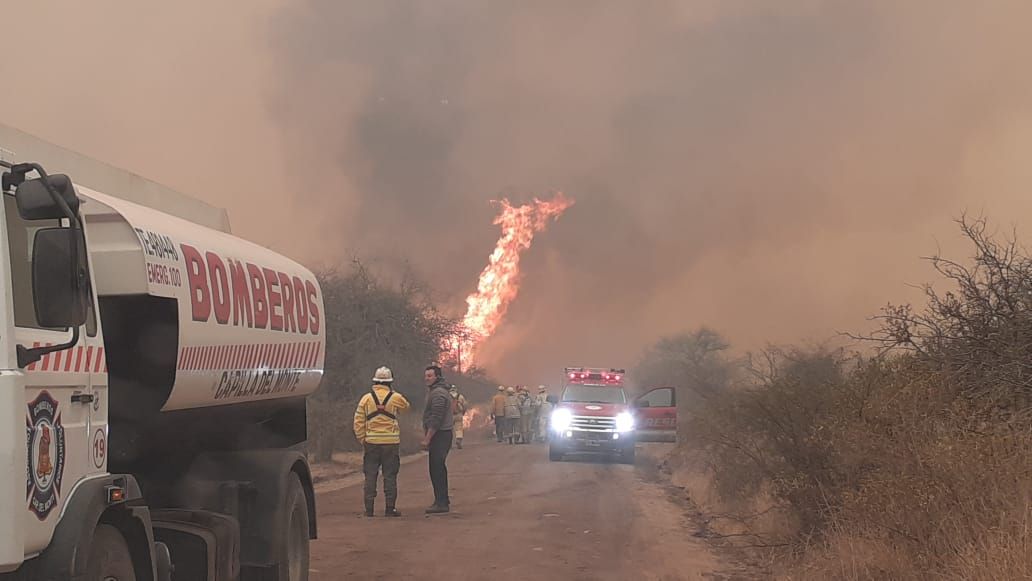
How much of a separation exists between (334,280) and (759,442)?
77.9ft

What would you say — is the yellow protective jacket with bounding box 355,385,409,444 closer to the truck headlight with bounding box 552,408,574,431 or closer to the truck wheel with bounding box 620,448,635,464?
the truck headlight with bounding box 552,408,574,431

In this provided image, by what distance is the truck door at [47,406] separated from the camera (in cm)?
423

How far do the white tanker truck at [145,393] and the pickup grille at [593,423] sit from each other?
1589 cm

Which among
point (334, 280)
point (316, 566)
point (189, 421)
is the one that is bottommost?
point (316, 566)

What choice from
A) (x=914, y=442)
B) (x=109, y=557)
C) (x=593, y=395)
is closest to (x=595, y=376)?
(x=593, y=395)

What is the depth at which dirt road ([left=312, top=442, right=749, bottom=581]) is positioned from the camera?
32.3 ft

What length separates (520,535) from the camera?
12.1 meters

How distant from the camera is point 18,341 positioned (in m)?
4.25

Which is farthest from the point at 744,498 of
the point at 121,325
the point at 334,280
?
the point at 334,280

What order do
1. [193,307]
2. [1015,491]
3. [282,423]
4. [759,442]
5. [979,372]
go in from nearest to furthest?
[193,307] < [1015,491] < [282,423] < [979,372] < [759,442]

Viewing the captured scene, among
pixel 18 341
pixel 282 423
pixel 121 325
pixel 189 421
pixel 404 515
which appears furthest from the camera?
pixel 404 515

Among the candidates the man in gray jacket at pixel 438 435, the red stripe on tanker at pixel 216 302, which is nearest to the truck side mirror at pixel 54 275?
the red stripe on tanker at pixel 216 302

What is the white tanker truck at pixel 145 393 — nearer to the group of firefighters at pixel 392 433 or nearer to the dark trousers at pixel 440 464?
the group of firefighters at pixel 392 433

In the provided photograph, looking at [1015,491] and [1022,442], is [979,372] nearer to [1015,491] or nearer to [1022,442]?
[1022,442]
